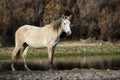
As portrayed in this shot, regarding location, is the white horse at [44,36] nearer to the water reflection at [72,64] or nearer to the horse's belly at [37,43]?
the horse's belly at [37,43]

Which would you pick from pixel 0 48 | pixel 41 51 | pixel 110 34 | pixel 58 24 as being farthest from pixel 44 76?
pixel 110 34

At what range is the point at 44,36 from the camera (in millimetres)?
20719

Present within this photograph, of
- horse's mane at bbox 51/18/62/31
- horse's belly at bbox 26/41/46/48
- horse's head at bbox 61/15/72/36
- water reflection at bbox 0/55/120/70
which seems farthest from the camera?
water reflection at bbox 0/55/120/70

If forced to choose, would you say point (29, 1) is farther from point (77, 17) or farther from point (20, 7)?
point (77, 17)

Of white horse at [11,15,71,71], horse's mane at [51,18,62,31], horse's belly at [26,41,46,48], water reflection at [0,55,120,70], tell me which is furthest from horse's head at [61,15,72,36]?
water reflection at [0,55,120,70]

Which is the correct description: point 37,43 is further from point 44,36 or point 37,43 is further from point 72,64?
point 72,64

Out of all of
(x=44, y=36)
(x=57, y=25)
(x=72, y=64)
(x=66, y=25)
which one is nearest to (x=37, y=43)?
(x=44, y=36)

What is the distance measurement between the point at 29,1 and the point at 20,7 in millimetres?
1987

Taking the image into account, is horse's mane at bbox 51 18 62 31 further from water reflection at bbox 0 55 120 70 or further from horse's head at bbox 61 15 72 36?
water reflection at bbox 0 55 120 70

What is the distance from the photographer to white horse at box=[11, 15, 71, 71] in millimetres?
19984

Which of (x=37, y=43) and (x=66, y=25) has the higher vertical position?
(x=66, y=25)

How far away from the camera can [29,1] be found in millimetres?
52781

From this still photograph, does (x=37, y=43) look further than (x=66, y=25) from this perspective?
Yes

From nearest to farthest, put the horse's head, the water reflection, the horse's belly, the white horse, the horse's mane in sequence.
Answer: the horse's head
the white horse
the horse's mane
the horse's belly
the water reflection
